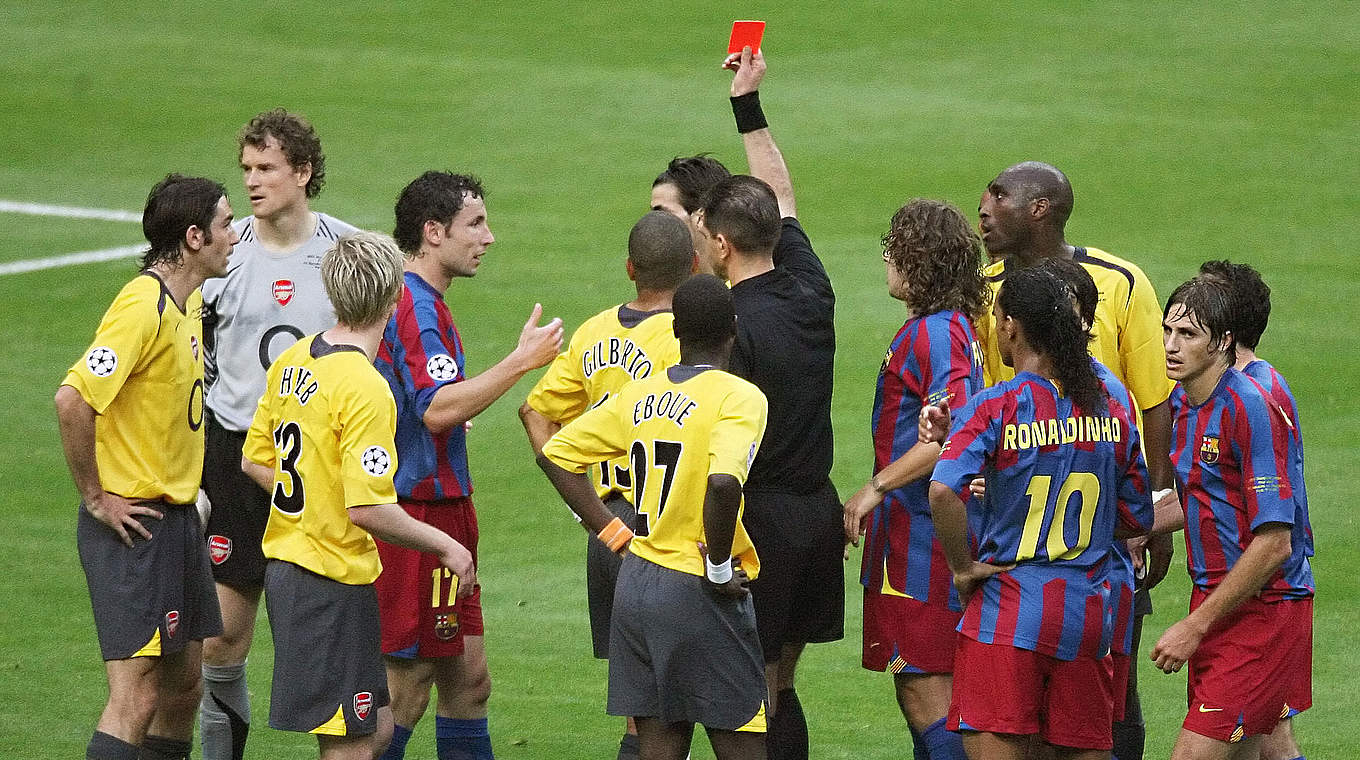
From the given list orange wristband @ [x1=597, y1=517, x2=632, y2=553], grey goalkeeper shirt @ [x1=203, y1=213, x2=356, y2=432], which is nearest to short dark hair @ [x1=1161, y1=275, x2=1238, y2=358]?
orange wristband @ [x1=597, y1=517, x2=632, y2=553]

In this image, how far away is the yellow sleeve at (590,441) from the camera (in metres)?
5.34

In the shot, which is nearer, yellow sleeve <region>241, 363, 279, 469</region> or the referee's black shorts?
yellow sleeve <region>241, 363, 279, 469</region>

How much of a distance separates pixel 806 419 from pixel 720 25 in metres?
→ 19.2

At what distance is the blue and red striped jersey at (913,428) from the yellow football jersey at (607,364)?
90 cm

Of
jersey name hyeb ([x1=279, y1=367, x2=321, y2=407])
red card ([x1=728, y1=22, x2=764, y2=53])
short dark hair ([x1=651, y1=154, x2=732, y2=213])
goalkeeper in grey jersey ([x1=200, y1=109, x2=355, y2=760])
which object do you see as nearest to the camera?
jersey name hyeb ([x1=279, y1=367, x2=321, y2=407])

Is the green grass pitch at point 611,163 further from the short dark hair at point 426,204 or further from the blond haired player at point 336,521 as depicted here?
the short dark hair at point 426,204

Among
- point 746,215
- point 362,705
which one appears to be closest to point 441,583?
point 362,705

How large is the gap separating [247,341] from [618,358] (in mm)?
1909

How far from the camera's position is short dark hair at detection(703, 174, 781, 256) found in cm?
570

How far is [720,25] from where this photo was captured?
24.2 meters

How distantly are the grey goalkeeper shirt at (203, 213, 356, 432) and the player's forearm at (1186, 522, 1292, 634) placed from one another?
3729mm

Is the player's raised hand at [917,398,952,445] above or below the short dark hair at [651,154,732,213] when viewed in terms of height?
below

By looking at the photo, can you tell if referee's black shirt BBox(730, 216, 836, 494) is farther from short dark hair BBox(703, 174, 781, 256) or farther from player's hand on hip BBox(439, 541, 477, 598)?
player's hand on hip BBox(439, 541, 477, 598)

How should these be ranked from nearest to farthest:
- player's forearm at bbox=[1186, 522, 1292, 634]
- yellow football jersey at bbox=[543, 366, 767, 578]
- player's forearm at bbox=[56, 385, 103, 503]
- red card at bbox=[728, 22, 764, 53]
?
yellow football jersey at bbox=[543, 366, 767, 578], player's forearm at bbox=[1186, 522, 1292, 634], player's forearm at bbox=[56, 385, 103, 503], red card at bbox=[728, 22, 764, 53]
